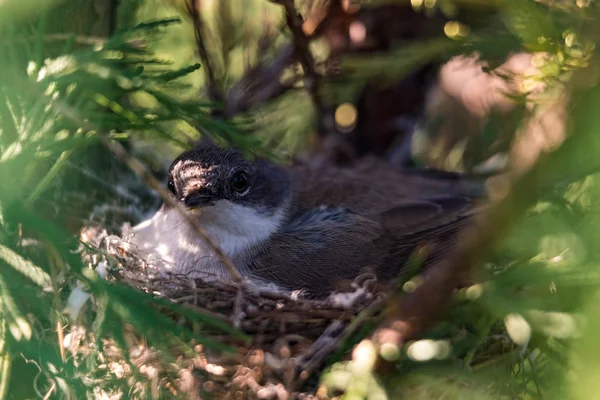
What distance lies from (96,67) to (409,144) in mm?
2305

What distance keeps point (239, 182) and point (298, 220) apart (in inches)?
13.5

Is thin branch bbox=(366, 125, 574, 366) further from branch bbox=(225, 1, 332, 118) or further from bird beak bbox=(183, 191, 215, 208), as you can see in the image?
branch bbox=(225, 1, 332, 118)

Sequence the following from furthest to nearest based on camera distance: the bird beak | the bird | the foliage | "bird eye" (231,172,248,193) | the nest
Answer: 1. "bird eye" (231,172,248,193)
2. the bird
3. the bird beak
4. the nest
5. the foliage

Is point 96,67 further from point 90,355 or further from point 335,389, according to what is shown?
point 335,389

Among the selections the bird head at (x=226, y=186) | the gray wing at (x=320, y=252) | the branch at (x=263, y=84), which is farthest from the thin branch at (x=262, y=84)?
the gray wing at (x=320, y=252)

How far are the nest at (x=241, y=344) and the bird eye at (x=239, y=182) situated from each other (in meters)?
0.59

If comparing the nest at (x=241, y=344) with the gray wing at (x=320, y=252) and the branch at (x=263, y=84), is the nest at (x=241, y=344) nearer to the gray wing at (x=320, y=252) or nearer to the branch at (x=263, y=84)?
the gray wing at (x=320, y=252)

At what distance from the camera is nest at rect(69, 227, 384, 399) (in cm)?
221

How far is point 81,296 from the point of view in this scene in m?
2.19

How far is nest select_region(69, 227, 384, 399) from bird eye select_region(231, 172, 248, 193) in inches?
23.0

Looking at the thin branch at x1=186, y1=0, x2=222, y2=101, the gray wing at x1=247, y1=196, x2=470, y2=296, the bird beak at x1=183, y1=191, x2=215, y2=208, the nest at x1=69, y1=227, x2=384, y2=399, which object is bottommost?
the gray wing at x1=247, y1=196, x2=470, y2=296

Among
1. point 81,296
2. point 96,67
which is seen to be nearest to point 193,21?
point 96,67

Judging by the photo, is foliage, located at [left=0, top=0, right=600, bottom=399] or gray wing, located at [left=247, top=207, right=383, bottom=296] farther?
gray wing, located at [left=247, top=207, right=383, bottom=296]

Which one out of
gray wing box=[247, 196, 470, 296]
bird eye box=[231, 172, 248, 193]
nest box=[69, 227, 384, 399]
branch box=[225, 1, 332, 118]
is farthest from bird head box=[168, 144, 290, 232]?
nest box=[69, 227, 384, 399]
